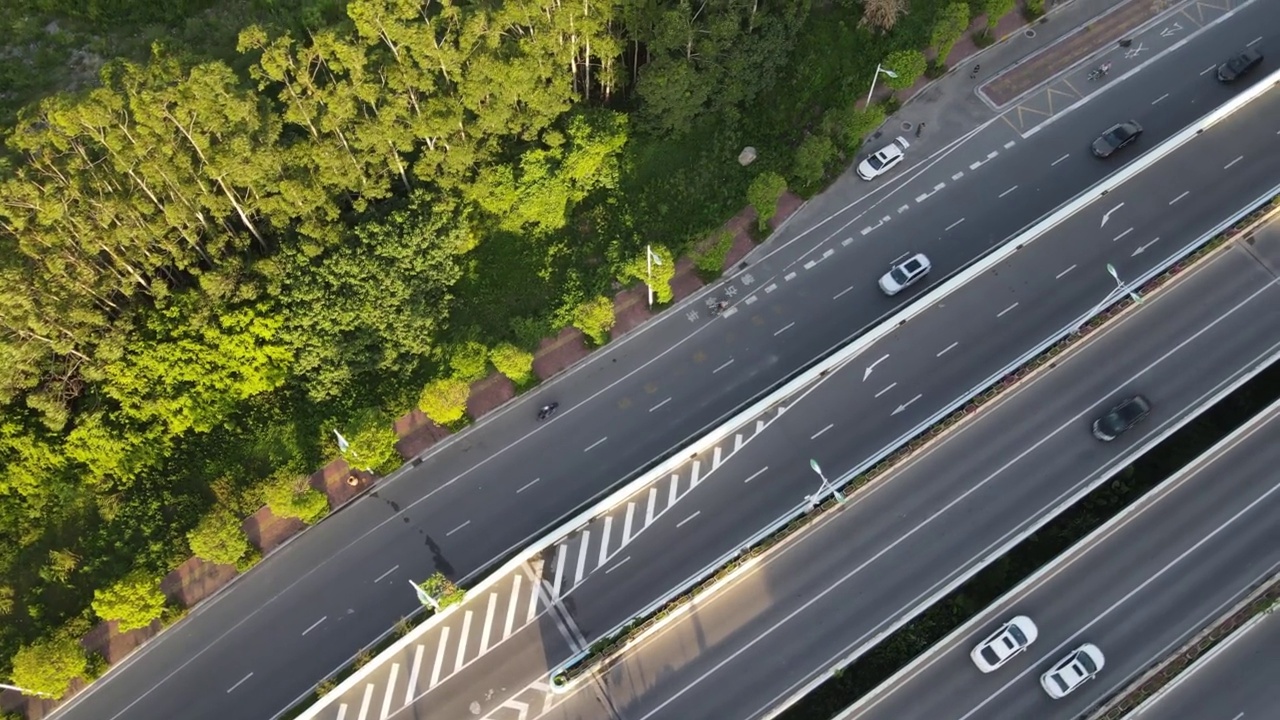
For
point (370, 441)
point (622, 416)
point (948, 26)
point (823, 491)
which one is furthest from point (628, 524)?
point (948, 26)

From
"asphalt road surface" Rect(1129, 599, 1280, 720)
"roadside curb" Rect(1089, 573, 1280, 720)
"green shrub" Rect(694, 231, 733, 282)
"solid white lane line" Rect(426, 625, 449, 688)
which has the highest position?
"green shrub" Rect(694, 231, 733, 282)

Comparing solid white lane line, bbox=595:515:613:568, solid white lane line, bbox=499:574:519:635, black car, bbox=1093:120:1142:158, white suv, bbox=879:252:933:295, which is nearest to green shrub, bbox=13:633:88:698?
solid white lane line, bbox=499:574:519:635

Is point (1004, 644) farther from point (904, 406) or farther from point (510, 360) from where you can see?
point (510, 360)

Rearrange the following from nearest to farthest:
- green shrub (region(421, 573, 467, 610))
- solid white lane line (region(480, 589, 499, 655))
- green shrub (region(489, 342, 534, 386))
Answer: green shrub (region(421, 573, 467, 610))
solid white lane line (region(480, 589, 499, 655))
green shrub (region(489, 342, 534, 386))

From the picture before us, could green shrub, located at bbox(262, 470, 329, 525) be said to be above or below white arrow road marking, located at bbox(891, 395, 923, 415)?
above

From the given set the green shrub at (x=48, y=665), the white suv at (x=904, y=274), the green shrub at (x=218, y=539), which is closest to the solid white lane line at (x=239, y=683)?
the green shrub at (x=218, y=539)

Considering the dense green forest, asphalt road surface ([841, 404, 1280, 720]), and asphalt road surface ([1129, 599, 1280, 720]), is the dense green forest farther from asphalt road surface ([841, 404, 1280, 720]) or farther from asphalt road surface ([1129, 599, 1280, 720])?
asphalt road surface ([1129, 599, 1280, 720])

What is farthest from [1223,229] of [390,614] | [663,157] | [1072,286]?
[390,614]
